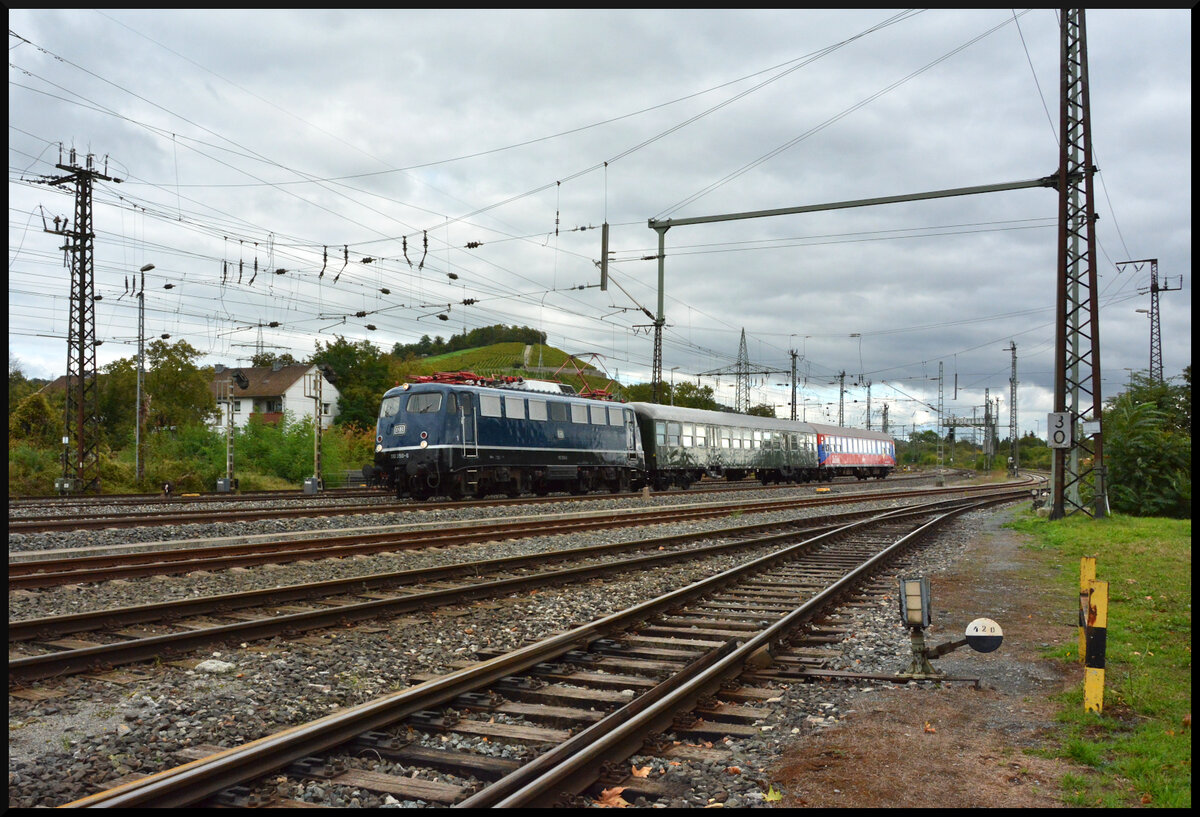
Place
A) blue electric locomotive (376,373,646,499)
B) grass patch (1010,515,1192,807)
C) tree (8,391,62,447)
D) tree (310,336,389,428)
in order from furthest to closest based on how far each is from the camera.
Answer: tree (310,336,389,428) → tree (8,391,62,447) → blue electric locomotive (376,373,646,499) → grass patch (1010,515,1192,807)

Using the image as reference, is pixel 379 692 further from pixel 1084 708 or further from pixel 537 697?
pixel 1084 708

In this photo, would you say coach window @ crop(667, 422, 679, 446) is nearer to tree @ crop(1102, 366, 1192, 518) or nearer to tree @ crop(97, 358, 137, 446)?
tree @ crop(1102, 366, 1192, 518)

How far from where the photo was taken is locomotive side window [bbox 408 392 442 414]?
75.7ft

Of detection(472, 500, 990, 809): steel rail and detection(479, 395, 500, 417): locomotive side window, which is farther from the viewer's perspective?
detection(479, 395, 500, 417): locomotive side window

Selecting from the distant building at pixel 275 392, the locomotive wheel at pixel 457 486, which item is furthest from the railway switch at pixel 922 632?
the distant building at pixel 275 392

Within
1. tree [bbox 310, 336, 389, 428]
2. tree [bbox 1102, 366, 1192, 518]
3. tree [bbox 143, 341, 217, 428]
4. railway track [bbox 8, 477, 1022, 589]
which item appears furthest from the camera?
tree [bbox 310, 336, 389, 428]

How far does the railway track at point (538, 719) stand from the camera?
13.9 feet

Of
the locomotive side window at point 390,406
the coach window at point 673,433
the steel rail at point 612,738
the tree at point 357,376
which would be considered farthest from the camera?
the tree at point 357,376

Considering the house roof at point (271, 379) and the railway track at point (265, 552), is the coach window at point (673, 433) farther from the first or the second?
the house roof at point (271, 379)

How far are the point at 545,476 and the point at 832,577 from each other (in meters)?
15.9

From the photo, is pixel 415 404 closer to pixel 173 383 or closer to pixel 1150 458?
pixel 1150 458

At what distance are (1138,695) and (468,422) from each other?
1858 centimetres

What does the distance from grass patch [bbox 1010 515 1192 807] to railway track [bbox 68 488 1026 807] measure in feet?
6.36

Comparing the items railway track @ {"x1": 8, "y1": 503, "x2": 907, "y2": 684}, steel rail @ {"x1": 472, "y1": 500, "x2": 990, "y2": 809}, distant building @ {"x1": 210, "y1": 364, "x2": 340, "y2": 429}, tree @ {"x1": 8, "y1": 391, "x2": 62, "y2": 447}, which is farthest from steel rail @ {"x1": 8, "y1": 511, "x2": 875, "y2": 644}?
distant building @ {"x1": 210, "y1": 364, "x2": 340, "y2": 429}
